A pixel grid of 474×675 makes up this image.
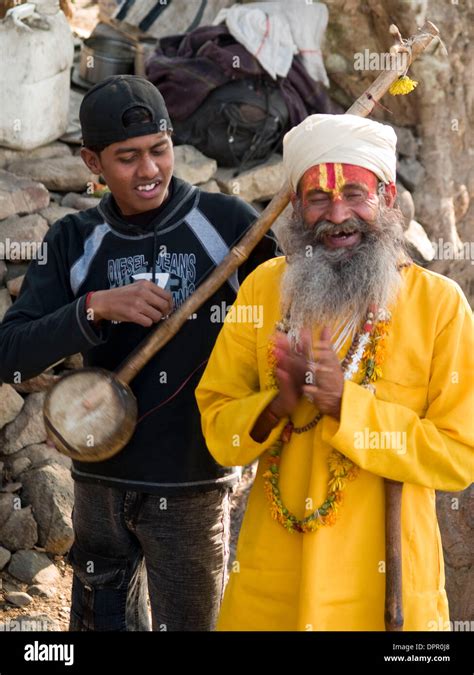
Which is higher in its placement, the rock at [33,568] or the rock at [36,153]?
the rock at [36,153]

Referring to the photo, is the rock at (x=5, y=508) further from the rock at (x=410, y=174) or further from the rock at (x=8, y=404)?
the rock at (x=410, y=174)

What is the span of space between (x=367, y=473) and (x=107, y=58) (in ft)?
17.0

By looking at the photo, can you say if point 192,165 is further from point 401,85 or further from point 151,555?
point 151,555

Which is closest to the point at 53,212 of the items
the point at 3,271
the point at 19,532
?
the point at 3,271

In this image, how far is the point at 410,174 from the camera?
7988 millimetres

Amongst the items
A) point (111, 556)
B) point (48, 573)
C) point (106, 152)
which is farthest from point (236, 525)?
point (106, 152)

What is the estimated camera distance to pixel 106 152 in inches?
131

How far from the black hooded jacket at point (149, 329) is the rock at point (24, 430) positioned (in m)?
2.20

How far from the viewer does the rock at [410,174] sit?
7.98 metres

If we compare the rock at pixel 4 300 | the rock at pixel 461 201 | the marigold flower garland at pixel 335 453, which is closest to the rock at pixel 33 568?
the rock at pixel 4 300

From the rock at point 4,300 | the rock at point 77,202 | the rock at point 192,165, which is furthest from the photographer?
the rock at point 192,165

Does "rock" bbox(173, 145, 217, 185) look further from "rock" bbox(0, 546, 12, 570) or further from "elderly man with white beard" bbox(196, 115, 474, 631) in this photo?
"elderly man with white beard" bbox(196, 115, 474, 631)

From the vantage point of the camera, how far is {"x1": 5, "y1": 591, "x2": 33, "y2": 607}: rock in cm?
503

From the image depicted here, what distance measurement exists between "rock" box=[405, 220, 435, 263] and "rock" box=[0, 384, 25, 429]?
10.2 ft
